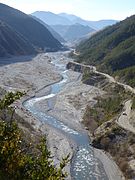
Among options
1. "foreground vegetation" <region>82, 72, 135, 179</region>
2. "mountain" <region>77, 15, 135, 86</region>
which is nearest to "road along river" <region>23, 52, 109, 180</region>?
"foreground vegetation" <region>82, 72, 135, 179</region>

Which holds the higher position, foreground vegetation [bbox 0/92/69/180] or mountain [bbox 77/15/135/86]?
foreground vegetation [bbox 0/92/69/180]

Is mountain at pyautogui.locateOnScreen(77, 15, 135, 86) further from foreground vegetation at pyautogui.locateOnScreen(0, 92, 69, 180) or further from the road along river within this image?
foreground vegetation at pyautogui.locateOnScreen(0, 92, 69, 180)

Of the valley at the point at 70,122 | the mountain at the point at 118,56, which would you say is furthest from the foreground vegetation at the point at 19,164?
the mountain at the point at 118,56

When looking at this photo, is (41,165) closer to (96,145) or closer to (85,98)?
(96,145)

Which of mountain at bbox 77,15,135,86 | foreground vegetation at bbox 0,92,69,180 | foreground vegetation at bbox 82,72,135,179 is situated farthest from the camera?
mountain at bbox 77,15,135,86

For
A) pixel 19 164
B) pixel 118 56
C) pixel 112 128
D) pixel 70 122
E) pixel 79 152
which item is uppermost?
pixel 19 164

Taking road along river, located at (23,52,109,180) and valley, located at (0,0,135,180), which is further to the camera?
road along river, located at (23,52,109,180)

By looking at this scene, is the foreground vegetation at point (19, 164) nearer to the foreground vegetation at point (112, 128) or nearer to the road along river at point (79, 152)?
the road along river at point (79, 152)

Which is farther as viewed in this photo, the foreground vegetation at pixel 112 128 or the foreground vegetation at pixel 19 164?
the foreground vegetation at pixel 112 128

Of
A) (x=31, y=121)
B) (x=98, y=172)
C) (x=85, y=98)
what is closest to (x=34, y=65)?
(x=85, y=98)

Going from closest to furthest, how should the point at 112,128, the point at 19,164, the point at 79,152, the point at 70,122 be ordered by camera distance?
the point at 19,164, the point at 79,152, the point at 112,128, the point at 70,122

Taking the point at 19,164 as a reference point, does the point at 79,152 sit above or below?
below

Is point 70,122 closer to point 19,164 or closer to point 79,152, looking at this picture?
point 79,152

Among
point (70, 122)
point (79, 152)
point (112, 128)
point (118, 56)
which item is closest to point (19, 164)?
point (79, 152)
